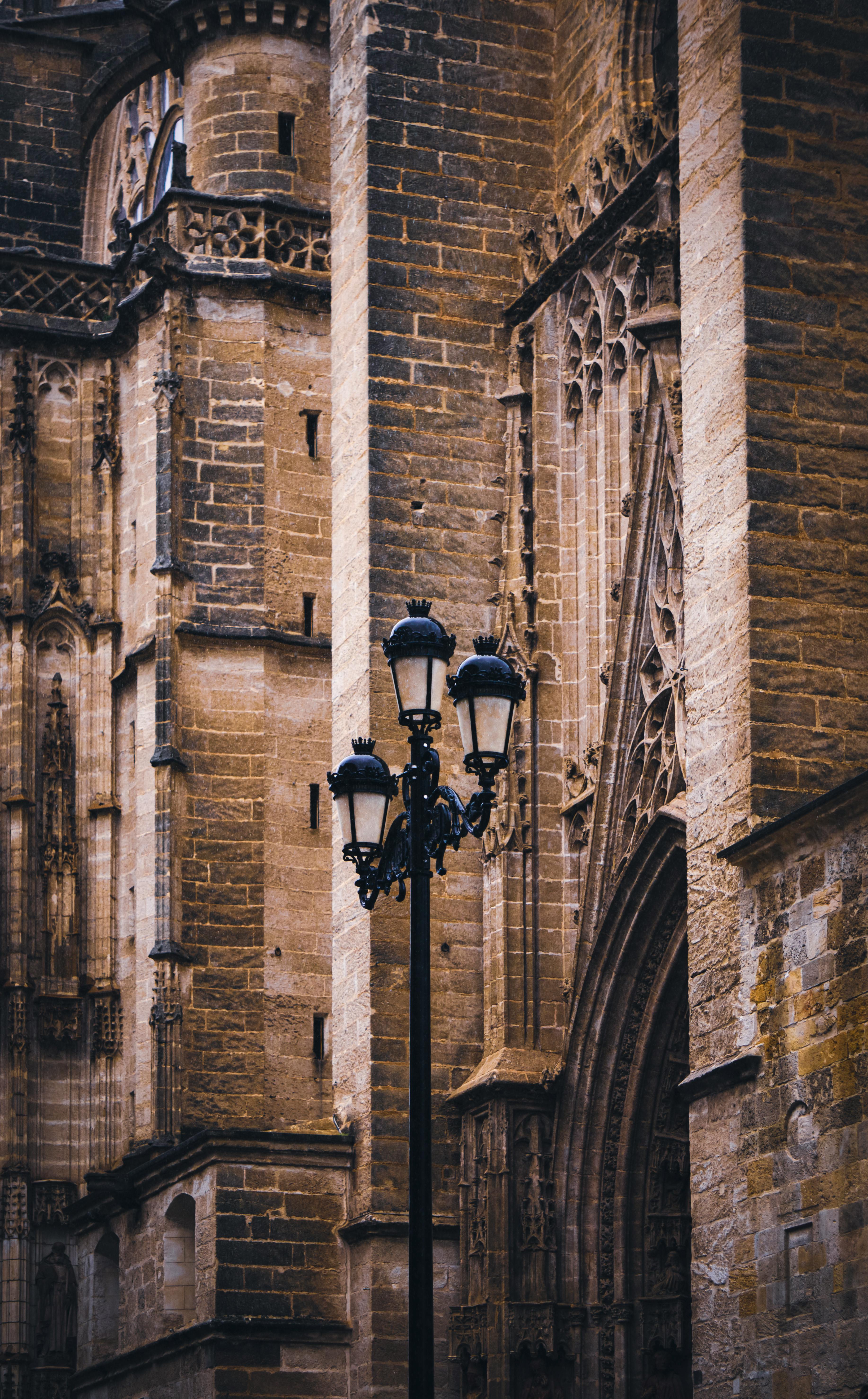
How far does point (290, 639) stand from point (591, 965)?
6558mm

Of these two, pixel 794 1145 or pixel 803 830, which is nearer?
pixel 794 1145

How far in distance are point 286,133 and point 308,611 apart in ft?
16.5

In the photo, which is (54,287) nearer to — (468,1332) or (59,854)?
(59,854)

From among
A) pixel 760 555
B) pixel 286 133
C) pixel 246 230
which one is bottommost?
pixel 760 555

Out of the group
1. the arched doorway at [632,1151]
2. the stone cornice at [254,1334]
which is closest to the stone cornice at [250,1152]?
the stone cornice at [254,1334]

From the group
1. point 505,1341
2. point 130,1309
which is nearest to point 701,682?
point 505,1341

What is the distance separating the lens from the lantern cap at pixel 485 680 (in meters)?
13.5

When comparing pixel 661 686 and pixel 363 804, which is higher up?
pixel 661 686

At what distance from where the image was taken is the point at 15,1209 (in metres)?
26.7

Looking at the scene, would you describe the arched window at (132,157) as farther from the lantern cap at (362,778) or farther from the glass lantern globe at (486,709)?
the glass lantern globe at (486,709)

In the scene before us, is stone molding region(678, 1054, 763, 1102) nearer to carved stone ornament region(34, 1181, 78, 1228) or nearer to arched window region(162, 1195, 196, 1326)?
arched window region(162, 1195, 196, 1326)

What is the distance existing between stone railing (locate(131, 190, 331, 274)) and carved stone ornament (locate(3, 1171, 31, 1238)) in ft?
30.4

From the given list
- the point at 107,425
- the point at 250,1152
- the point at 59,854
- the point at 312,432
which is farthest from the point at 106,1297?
the point at 107,425

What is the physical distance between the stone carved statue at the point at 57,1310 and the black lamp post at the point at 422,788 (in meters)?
13.5
